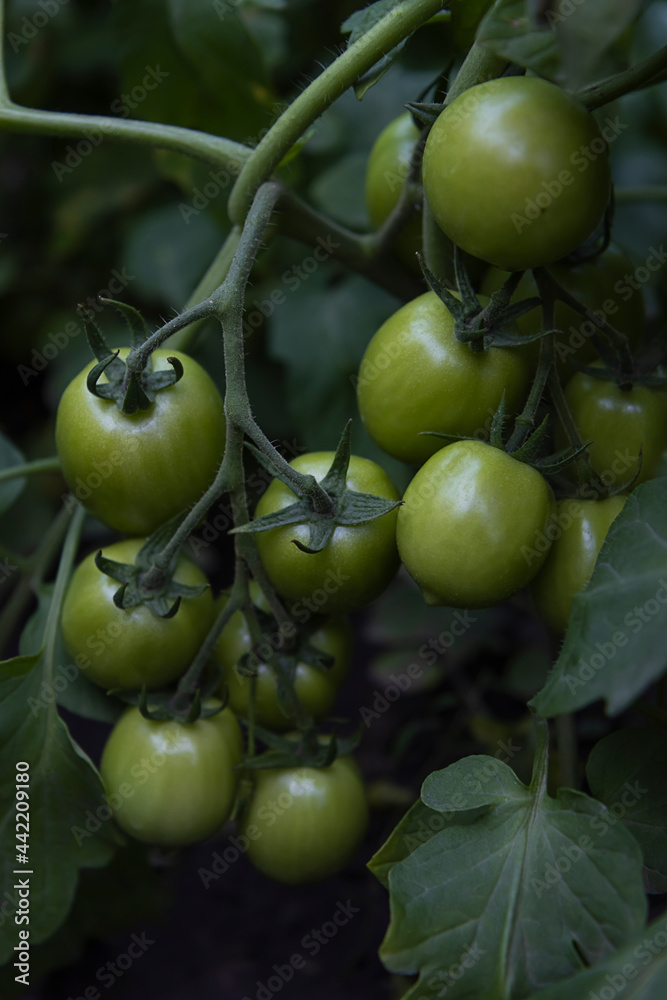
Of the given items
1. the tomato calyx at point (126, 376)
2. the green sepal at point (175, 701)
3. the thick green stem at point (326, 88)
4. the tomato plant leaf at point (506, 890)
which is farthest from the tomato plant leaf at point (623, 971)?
the thick green stem at point (326, 88)

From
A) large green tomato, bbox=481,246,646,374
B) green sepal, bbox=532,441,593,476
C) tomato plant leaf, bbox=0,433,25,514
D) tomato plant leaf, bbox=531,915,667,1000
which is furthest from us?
tomato plant leaf, bbox=0,433,25,514

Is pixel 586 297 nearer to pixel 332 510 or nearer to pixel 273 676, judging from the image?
pixel 332 510

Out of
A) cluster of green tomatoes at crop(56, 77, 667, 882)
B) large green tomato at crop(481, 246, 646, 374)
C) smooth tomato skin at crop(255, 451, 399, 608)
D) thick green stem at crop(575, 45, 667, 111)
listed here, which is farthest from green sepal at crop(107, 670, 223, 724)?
thick green stem at crop(575, 45, 667, 111)

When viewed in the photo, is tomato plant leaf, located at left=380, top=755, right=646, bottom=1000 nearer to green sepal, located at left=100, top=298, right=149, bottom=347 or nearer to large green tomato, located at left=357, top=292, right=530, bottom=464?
large green tomato, located at left=357, top=292, right=530, bottom=464

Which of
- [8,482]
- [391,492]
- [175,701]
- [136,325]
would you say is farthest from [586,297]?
[8,482]

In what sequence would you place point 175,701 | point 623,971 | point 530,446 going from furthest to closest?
point 175,701 < point 530,446 < point 623,971
